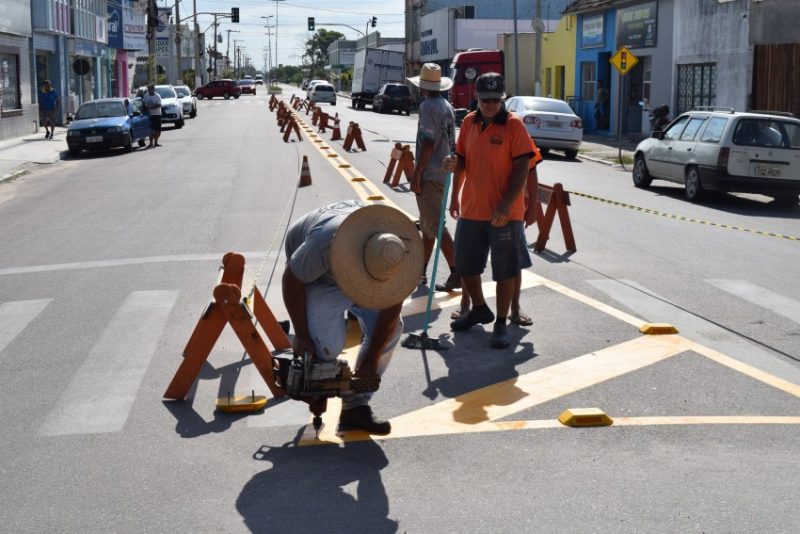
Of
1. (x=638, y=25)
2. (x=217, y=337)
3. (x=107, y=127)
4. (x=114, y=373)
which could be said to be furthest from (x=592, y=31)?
(x=217, y=337)

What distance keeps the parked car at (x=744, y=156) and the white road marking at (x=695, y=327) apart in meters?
8.09

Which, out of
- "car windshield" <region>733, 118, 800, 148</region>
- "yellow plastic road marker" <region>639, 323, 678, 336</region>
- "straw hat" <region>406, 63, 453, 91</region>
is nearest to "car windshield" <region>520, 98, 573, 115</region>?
"car windshield" <region>733, 118, 800, 148</region>

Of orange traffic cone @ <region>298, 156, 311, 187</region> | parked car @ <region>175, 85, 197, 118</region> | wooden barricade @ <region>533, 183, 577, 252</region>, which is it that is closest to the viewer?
wooden barricade @ <region>533, 183, 577, 252</region>

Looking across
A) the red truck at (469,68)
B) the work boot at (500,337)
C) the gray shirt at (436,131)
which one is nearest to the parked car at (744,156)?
the gray shirt at (436,131)

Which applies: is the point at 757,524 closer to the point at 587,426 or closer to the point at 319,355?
the point at 587,426

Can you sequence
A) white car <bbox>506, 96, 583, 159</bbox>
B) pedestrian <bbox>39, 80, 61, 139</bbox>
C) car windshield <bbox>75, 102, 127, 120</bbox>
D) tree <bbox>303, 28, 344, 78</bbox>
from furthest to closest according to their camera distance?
tree <bbox>303, 28, 344, 78</bbox>, pedestrian <bbox>39, 80, 61, 139</bbox>, car windshield <bbox>75, 102, 127, 120</bbox>, white car <bbox>506, 96, 583, 159</bbox>

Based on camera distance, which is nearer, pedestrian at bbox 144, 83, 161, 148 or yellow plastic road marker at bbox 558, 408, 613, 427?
yellow plastic road marker at bbox 558, 408, 613, 427

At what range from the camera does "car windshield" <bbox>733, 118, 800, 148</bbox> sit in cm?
1780

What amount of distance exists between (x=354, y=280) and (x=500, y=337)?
2.79 meters

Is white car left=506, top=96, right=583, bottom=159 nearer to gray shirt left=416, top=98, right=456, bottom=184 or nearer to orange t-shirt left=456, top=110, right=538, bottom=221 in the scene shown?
gray shirt left=416, top=98, right=456, bottom=184

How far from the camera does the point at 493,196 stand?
7.86 m

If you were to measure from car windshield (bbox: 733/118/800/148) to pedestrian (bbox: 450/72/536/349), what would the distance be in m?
11.0

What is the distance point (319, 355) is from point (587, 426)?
60.7 inches

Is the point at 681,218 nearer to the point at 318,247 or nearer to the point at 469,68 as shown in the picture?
the point at 318,247
